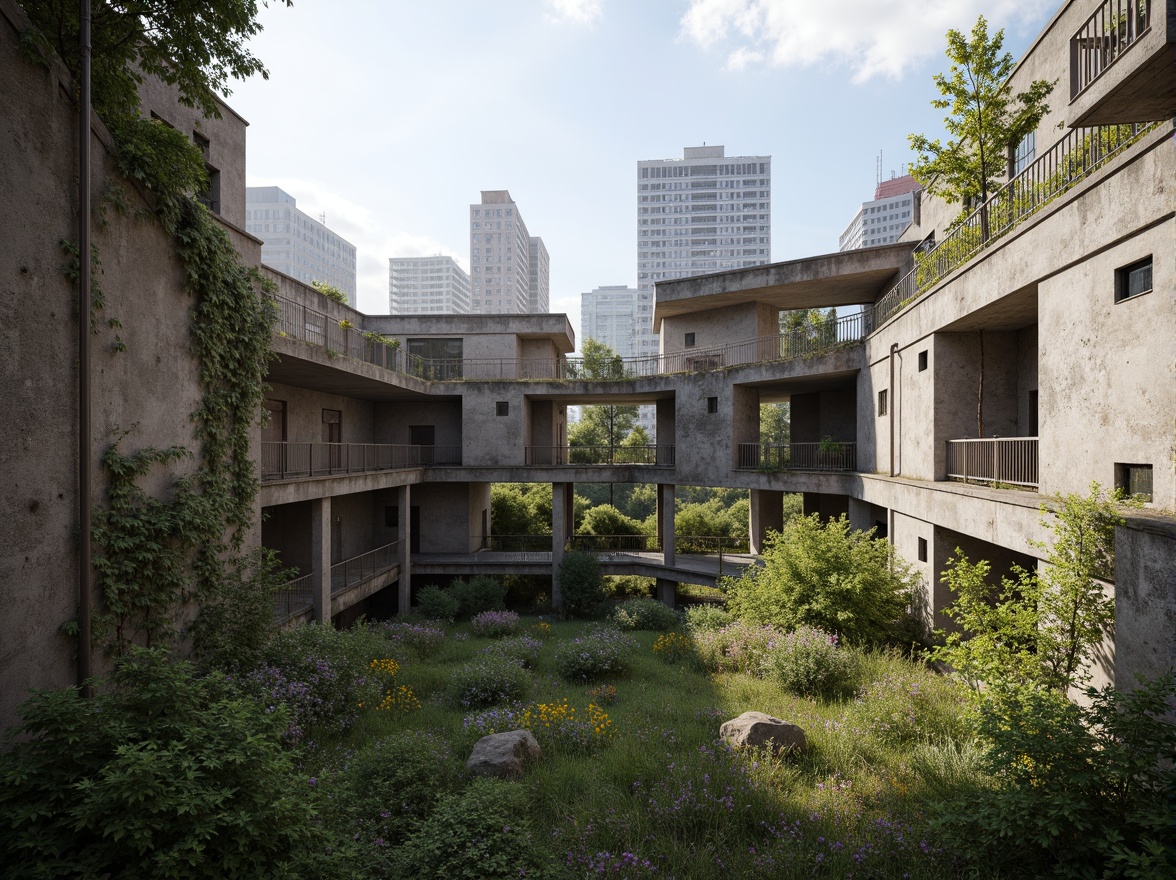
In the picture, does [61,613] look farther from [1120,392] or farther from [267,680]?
[1120,392]

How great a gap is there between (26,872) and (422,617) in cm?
1570

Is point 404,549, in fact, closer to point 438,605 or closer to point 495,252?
point 438,605

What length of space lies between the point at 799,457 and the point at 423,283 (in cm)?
14788

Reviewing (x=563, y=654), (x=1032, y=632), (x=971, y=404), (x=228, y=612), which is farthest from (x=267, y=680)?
(x=971, y=404)

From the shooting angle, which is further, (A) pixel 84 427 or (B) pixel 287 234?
(B) pixel 287 234

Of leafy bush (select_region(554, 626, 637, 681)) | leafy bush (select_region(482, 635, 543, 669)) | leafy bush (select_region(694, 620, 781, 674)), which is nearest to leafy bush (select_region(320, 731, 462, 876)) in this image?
leafy bush (select_region(554, 626, 637, 681))

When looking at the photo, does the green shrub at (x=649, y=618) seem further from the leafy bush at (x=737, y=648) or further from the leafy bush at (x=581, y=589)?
the leafy bush at (x=737, y=648)

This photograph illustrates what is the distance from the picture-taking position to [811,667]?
34.4ft

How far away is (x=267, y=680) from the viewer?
358 inches

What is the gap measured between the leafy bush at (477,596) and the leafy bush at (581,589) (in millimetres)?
2373

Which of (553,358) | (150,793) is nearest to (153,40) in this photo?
(150,793)

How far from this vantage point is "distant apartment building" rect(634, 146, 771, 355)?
129 meters

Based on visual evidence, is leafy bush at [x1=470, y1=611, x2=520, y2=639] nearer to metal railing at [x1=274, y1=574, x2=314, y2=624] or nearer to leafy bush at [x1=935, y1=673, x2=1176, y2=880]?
metal railing at [x1=274, y1=574, x2=314, y2=624]

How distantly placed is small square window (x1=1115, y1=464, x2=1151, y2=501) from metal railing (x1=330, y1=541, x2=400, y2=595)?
1671cm
